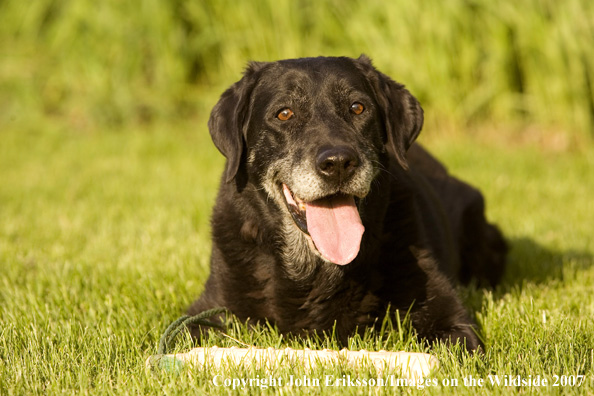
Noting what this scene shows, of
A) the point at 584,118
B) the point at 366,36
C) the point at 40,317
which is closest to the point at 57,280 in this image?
the point at 40,317

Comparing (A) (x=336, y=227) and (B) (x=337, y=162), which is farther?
(A) (x=336, y=227)

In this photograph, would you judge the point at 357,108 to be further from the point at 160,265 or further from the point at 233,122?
the point at 160,265

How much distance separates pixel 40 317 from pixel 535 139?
276 inches

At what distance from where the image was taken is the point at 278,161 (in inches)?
139

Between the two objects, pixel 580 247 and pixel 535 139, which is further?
pixel 535 139

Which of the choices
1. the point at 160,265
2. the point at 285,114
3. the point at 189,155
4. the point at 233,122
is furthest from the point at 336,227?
the point at 189,155

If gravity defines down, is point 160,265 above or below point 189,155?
below

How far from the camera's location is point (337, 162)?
10.7 feet

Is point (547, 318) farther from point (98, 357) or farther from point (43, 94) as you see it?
point (43, 94)

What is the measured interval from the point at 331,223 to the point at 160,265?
186 centimetres

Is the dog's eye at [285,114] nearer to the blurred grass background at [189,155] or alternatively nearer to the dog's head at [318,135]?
the dog's head at [318,135]

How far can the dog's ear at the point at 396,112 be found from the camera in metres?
3.78

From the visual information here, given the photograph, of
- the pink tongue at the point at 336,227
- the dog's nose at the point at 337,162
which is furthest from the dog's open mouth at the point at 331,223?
the dog's nose at the point at 337,162

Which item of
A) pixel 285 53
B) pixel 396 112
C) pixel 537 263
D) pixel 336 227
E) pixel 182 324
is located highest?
pixel 285 53
